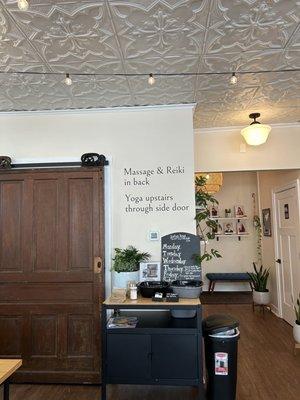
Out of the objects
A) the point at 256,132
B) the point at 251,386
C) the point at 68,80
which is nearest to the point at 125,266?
the point at 251,386

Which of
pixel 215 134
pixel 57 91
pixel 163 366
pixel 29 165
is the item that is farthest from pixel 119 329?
pixel 215 134

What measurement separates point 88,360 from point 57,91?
2654 millimetres

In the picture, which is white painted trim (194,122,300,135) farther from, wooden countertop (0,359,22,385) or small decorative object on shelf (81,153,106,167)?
wooden countertop (0,359,22,385)

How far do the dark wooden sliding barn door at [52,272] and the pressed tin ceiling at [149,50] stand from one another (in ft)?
2.76

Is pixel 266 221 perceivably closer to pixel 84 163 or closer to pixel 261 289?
pixel 261 289

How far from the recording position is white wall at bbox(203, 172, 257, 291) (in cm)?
726

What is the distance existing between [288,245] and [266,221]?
3.53 ft

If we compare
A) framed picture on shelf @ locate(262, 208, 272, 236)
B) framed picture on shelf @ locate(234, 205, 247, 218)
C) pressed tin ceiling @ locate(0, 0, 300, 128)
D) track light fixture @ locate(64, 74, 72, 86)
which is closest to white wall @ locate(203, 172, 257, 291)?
framed picture on shelf @ locate(234, 205, 247, 218)

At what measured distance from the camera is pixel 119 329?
2.69 m

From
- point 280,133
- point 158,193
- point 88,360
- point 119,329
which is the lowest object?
point 88,360

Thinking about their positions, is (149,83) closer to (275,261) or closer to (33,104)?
(33,104)

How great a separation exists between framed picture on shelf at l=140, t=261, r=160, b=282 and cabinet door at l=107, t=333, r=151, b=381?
0.66 meters

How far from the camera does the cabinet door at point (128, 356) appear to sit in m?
2.64

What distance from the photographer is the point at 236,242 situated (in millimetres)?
7320
